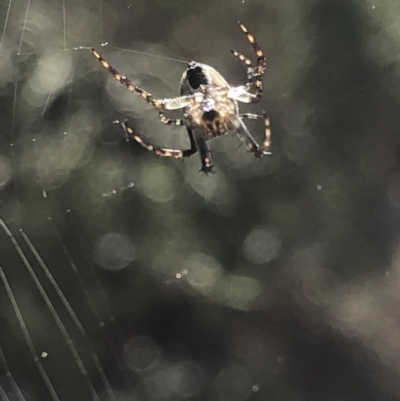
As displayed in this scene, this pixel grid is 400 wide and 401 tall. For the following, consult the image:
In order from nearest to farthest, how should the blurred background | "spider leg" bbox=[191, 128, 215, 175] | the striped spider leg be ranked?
the striped spider leg < "spider leg" bbox=[191, 128, 215, 175] < the blurred background

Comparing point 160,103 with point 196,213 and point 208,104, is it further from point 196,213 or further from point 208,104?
point 196,213

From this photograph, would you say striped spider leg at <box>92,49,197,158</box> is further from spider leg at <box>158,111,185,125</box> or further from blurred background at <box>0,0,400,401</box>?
blurred background at <box>0,0,400,401</box>

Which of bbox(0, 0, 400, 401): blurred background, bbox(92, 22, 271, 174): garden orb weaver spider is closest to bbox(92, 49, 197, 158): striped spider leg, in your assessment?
bbox(92, 22, 271, 174): garden orb weaver spider

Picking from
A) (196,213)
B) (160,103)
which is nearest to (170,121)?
(160,103)

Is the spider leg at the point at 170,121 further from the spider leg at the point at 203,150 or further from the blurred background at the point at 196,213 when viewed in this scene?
the blurred background at the point at 196,213

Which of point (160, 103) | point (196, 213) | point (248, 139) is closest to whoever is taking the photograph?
point (160, 103)

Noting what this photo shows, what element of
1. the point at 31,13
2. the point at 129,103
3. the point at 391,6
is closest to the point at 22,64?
the point at 31,13

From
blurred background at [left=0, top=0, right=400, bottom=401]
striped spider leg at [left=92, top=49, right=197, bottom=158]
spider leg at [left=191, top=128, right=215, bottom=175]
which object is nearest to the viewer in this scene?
striped spider leg at [left=92, top=49, right=197, bottom=158]
